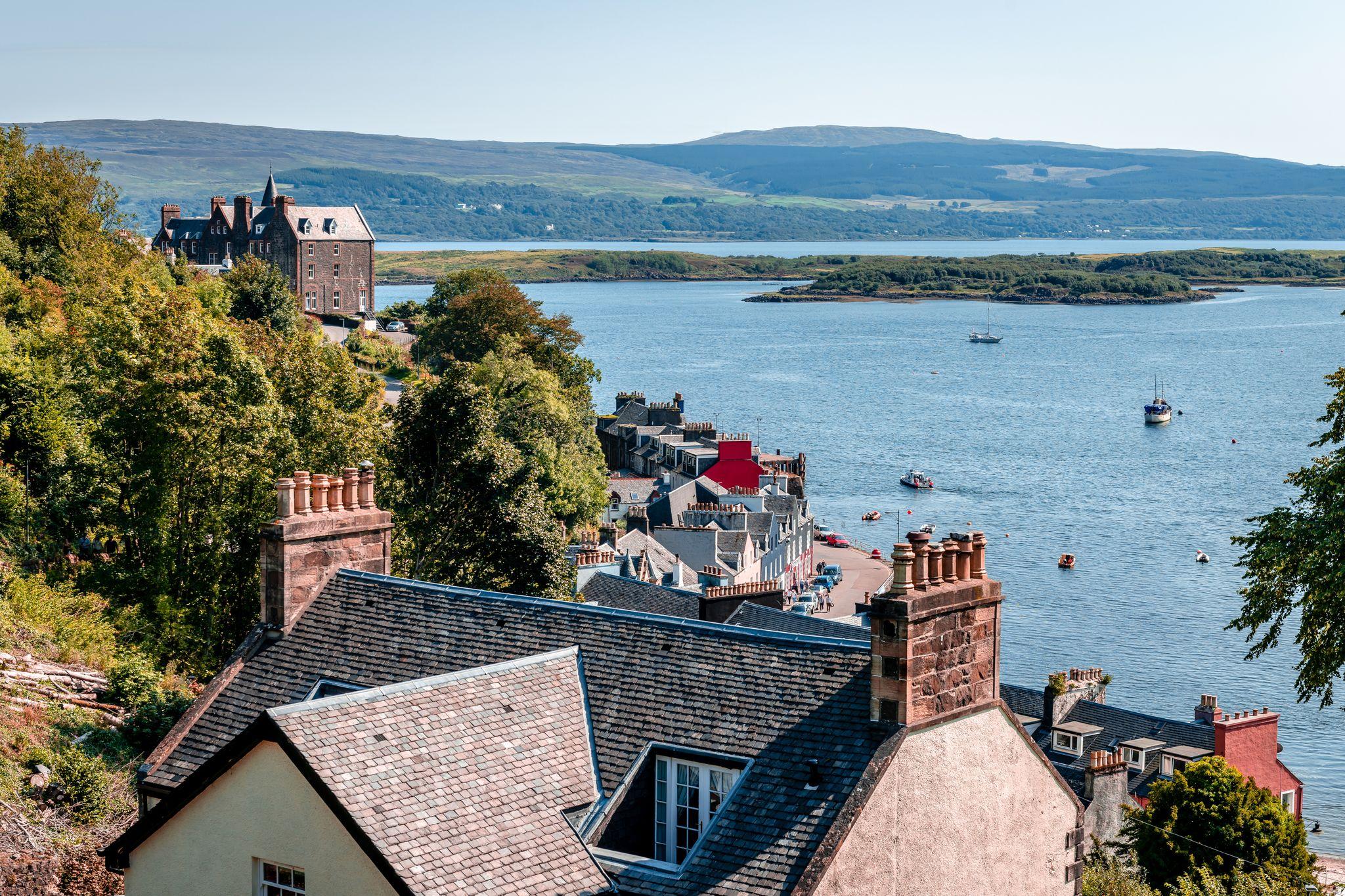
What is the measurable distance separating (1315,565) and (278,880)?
1865 cm

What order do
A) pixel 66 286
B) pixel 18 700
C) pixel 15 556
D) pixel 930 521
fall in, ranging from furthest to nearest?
pixel 930 521
pixel 66 286
pixel 15 556
pixel 18 700

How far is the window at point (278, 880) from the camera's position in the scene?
1316cm

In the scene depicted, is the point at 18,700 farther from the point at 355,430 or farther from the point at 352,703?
the point at 355,430

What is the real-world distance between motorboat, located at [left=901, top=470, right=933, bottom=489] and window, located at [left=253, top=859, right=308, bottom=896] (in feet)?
375

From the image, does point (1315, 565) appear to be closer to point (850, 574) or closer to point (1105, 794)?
point (1105, 794)

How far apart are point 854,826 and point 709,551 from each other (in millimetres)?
57119

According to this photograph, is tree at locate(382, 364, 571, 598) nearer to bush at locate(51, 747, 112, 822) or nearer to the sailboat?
bush at locate(51, 747, 112, 822)

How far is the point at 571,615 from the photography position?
1700 cm

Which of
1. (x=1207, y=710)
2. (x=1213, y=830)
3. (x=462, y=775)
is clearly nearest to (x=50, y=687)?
(x=462, y=775)

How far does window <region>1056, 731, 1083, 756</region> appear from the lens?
155 feet

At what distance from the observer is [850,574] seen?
90.1 m

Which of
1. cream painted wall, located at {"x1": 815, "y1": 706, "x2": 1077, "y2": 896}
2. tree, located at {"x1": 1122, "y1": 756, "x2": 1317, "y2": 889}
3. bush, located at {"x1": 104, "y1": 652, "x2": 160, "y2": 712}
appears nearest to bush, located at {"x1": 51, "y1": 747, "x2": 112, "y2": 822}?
bush, located at {"x1": 104, "y1": 652, "x2": 160, "y2": 712}

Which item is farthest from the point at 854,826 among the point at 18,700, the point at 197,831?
the point at 18,700

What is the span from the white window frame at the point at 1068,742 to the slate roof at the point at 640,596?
13142 mm
